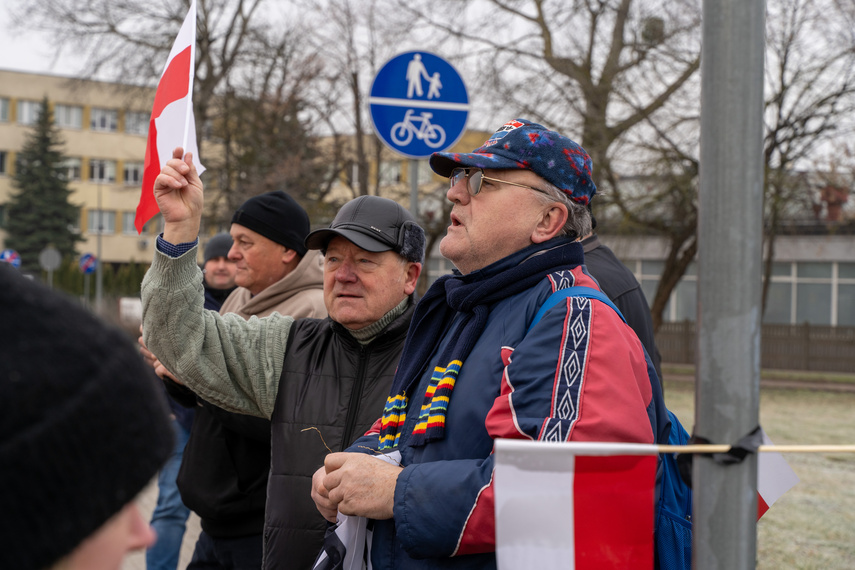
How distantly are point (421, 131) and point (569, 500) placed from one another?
4157mm

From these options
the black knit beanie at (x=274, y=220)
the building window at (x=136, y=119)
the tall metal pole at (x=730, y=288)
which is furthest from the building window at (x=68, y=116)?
the tall metal pole at (x=730, y=288)

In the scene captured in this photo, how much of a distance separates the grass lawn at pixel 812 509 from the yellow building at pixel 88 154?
52.3 meters

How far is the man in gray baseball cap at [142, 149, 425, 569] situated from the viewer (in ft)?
8.21

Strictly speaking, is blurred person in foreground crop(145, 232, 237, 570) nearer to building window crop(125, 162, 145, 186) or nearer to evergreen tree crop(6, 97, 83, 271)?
evergreen tree crop(6, 97, 83, 271)

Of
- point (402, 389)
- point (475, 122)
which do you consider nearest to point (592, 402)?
point (402, 389)

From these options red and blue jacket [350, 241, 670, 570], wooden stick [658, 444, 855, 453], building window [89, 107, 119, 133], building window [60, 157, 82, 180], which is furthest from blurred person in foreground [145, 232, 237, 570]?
building window [89, 107, 119, 133]

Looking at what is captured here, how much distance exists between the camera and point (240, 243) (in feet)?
12.7

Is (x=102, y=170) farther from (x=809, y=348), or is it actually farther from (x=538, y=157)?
(x=538, y=157)

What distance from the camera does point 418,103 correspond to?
5.34 metres

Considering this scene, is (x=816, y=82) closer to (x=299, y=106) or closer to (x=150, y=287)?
(x=299, y=106)

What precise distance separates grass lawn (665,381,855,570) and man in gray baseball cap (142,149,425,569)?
12.4 feet

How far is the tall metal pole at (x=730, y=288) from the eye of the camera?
123 cm

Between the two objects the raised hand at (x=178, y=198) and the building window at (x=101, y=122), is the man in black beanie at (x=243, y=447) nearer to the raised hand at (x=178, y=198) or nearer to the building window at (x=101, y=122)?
the raised hand at (x=178, y=198)

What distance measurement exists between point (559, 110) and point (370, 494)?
586 inches
